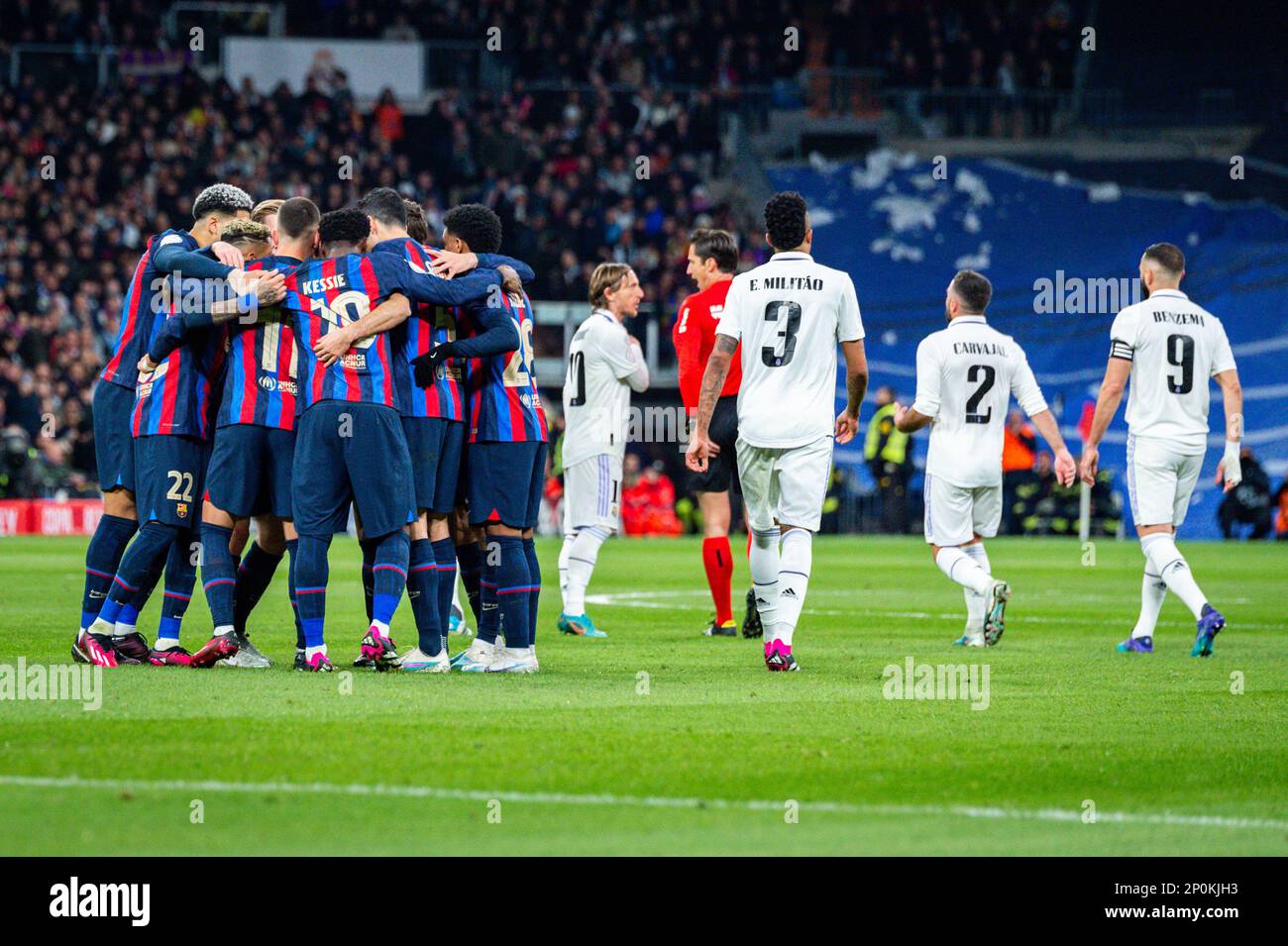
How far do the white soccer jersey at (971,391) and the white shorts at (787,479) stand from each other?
2.25m

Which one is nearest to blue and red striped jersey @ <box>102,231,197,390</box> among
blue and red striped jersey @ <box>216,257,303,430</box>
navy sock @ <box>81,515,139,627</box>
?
blue and red striped jersey @ <box>216,257,303,430</box>

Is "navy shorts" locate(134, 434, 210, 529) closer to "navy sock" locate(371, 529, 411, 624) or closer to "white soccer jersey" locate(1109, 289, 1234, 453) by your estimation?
"navy sock" locate(371, 529, 411, 624)

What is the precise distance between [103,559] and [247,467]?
1.16m

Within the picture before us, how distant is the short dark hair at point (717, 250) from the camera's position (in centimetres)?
1224

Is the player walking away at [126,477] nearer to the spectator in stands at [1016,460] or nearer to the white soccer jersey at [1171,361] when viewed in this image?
the white soccer jersey at [1171,361]

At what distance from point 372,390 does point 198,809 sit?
11.8ft

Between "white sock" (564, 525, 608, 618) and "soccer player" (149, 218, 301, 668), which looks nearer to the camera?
"soccer player" (149, 218, 301, 668)

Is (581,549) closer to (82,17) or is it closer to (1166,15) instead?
(82,17)

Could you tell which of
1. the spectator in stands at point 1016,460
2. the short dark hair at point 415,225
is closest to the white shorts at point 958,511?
the short dark hair at point 415,225

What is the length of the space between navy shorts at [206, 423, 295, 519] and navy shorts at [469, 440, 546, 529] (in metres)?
0.89

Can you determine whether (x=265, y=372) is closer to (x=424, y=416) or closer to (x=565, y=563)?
(x=424, y=416)

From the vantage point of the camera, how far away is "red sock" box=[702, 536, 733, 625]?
40.4ft

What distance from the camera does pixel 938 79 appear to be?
39625mm
